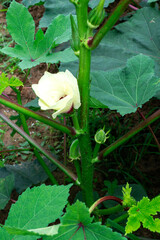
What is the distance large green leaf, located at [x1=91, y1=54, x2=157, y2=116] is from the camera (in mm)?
1089

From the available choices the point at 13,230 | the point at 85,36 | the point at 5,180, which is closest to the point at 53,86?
the point at 85,36

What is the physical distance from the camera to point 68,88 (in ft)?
2.57

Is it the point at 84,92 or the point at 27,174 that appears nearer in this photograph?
the point at 84,92

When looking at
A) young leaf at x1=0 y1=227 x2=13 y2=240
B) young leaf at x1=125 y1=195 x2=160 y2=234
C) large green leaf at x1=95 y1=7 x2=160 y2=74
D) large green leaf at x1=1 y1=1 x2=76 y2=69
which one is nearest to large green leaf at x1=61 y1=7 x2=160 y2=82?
large green leaf at x1=95 y1=7 x2=160 y2=74

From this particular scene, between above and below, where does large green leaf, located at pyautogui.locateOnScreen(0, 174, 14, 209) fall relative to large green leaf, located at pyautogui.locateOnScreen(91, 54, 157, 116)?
below

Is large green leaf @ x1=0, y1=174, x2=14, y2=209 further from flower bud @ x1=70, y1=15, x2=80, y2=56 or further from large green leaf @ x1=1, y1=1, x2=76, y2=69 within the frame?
flower bud @ x1=70, y1=15, x2=80, y2=56

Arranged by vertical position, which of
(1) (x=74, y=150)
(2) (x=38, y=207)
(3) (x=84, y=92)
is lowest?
(1) (x=74, y=150)

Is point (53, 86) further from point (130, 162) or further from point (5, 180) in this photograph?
point (130, 162)

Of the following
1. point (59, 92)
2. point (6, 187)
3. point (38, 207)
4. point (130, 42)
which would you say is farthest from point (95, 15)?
point (6, 187)

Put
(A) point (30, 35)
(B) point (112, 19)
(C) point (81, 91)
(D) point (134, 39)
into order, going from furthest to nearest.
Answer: (D) point (134, 39)
(A) point (30, 35)
(C) point (81, 91)
(B) point (112, 19)

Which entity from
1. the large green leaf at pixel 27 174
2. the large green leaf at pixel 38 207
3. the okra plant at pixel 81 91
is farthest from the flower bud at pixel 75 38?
the large green leaf at pixel 27 174

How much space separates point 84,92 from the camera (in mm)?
884

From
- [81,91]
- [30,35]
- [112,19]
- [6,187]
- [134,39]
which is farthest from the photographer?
[134,39]

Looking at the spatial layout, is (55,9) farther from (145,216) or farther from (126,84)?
(145,216)
